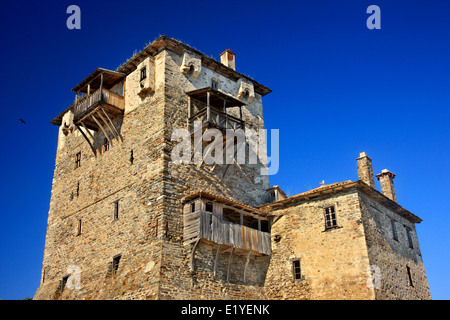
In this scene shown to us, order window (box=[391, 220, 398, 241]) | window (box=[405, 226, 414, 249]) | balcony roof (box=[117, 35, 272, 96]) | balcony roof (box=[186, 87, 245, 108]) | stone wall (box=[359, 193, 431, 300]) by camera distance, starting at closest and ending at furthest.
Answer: stone wall (box=[359, 193, 431, 300])
balcony roof (box=[186, 87, 245, 108])
window (box=[391, 220, 398, 241])
balcony roof (box=[117, 35, 272, 96])
window (box=[405, 226, 414, 249])

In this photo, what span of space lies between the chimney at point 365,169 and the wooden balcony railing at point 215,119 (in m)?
6.77

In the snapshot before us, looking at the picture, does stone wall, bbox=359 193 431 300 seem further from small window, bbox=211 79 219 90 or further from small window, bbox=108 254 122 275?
small window, bbox=108 254 122 275

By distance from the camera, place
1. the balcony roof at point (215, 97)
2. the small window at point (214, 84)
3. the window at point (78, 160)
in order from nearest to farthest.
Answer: the balcony roof at point (215, 97)
the small window at point (214, 84)
the window at point (78, 160)

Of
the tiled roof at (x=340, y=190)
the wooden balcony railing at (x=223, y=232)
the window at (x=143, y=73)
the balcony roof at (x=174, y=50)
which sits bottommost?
the wooden balcony railing at (x=223, y=232)

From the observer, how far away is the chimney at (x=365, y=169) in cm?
2570

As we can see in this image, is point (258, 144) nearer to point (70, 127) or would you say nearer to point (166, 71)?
point (166, 71)

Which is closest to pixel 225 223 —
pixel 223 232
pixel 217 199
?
pixel 223 232

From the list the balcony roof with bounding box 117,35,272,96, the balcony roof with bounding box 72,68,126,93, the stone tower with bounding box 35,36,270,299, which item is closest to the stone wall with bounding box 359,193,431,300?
the stone tower with bounding box 35,36,270,299

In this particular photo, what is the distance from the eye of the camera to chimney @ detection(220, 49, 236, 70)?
30406 millimetres

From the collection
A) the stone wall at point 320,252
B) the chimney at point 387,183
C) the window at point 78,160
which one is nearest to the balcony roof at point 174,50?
the window at point 78,160

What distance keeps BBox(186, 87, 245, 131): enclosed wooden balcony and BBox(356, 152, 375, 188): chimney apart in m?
6.77

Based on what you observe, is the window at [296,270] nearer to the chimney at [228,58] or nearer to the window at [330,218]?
the window at [330,218]
